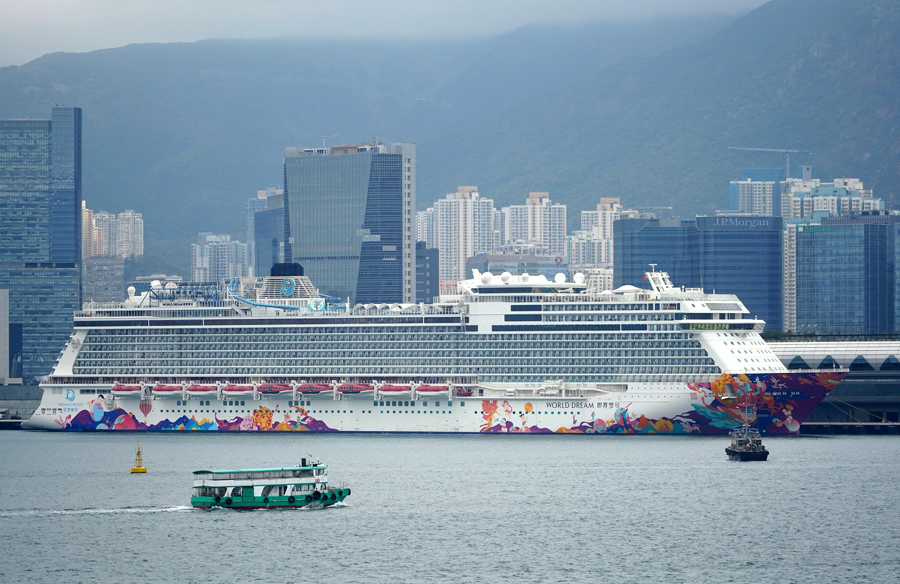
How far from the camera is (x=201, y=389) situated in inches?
3223

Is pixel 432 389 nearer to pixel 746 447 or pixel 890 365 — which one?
pixel 746 447

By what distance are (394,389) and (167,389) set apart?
12071 millimetres

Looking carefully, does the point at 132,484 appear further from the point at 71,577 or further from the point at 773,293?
the point at 773,293

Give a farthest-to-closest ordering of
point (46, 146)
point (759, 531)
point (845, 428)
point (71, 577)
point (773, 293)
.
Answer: point (46, 146) < point (773, 293) < point (845, 428) < point (759, 531) < point (71, 577)

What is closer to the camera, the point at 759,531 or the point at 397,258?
the point at 759,531

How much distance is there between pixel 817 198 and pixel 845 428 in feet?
347

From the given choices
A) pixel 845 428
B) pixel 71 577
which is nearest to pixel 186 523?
pixel 71 577

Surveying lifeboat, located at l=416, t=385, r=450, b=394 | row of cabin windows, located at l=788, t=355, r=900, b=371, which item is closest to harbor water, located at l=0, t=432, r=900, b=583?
lifeboat, located at l=416, t=385, r=450, b=394

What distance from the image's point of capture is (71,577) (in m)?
42.0

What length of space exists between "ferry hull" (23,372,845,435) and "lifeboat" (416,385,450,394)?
42 cm

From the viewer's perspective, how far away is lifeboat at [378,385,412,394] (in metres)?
79.1

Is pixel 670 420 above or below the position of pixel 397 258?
below

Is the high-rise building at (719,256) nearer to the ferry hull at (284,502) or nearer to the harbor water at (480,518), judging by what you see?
the harbor water at (480,518)

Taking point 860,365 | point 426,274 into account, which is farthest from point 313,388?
point 426,274
